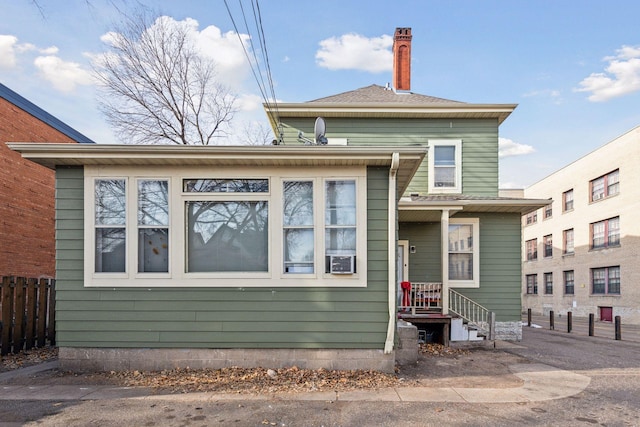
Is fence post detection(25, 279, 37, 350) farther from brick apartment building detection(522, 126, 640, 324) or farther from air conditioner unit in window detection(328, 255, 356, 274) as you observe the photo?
brick apartment building detection(522, 126, 640, 324)

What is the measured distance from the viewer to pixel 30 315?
793 centimetres

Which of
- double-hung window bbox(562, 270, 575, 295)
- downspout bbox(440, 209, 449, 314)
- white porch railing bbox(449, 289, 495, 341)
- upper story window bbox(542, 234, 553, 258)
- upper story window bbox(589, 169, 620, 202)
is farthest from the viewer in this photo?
upper story window bbox(542, 234, 553, 258)

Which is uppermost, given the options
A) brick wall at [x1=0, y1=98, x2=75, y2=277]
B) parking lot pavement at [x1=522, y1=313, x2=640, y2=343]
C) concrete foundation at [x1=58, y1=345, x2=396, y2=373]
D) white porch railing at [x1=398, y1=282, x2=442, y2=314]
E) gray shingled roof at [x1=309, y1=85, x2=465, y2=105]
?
gray shingled roof at [x1=309, y1=85, x2=465, y2=105]

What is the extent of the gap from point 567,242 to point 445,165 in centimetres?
1817

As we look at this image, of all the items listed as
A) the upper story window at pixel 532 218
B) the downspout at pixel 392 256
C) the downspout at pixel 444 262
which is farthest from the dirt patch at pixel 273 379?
the upper story window at pixel 532 218

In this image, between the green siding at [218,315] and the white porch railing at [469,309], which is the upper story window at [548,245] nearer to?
the white porch railing at [469,309]

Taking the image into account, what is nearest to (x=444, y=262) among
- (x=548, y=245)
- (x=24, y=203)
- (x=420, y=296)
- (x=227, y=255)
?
(x=420, y=296)

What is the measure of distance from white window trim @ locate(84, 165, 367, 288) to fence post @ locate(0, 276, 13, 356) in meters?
2.36

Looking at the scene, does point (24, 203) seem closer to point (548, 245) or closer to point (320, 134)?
point (320, 134)

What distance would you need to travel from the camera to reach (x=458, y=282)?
34.4 ft

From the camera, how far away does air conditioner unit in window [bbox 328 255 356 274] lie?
6.22 meters

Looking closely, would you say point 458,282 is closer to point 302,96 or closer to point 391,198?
point 391,198

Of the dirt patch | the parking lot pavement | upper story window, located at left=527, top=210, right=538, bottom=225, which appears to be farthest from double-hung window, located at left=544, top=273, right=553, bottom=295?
the dirt patch

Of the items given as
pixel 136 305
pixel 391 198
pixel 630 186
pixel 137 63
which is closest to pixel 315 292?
pixel 391 198
